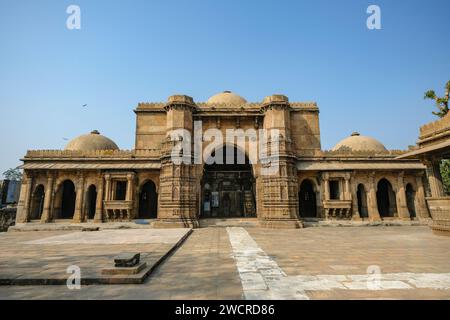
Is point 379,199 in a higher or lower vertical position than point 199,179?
lower

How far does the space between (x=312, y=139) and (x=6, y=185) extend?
124 feet

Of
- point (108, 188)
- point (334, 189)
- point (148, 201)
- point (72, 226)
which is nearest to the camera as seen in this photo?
point (72, 226)

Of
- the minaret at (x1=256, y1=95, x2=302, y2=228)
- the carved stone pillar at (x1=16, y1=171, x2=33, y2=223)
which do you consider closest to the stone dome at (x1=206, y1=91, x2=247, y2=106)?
the minaret at (x1=256, y1=95, x2=302, y2=228)

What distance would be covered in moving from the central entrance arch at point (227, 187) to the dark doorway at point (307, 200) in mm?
4936

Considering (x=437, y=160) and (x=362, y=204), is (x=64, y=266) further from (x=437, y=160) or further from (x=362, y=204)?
(x=362, y=204)

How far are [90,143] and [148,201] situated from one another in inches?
366

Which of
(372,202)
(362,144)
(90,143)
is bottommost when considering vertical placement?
(372,202)

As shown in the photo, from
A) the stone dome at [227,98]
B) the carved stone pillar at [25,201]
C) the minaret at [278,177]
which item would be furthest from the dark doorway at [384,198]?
the carved stone pillar at [25,201]

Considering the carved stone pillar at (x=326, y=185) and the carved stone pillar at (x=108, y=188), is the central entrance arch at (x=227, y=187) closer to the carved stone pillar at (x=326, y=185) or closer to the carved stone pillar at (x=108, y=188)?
the carved stone pillar at (x=326, y=185)

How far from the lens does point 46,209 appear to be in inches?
706

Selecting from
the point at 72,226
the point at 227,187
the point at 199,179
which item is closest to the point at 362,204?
the point at 227,187

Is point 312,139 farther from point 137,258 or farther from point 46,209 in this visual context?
point 46,209

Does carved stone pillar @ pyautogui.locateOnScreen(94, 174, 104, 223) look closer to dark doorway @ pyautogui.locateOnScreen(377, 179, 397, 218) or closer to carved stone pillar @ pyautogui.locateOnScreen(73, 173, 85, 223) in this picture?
carved stone pillar @ pyautogui.locateOnScreen(73, 173, 85, 223)

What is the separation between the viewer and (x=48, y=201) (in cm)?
1811
